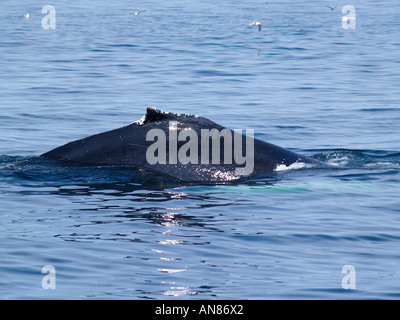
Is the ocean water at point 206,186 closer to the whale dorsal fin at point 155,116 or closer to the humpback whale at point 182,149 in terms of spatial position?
the humpback whale at point 182,149

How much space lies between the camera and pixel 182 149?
1019 centimetres

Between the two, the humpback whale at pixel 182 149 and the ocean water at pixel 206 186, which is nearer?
the ocean water at pixel 206 186

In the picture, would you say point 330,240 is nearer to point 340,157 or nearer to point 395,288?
point 395,288

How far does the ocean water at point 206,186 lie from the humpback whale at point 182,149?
0.63 feet

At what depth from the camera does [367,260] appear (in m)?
7.70

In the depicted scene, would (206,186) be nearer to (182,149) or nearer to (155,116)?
(182,149)

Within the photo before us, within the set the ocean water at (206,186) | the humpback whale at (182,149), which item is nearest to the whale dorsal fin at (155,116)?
the humpback whale at (182,149)

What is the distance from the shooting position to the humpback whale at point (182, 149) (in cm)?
1017

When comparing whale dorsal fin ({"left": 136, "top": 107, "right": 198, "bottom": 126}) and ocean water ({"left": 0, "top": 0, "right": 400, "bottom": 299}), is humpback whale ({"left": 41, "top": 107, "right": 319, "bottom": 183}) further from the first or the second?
ocean water ({"left": 0, "top": 0, "right": 400, "bottom": 299})

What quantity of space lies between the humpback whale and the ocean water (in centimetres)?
19

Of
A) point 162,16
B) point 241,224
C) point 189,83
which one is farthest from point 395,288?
point 162,16

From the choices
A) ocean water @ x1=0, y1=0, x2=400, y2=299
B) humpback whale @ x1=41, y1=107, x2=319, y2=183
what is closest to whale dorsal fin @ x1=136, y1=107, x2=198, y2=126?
humpback whale @ x1=41, y1=107, x2=319, y2=183

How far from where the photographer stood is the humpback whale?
33.4ft
